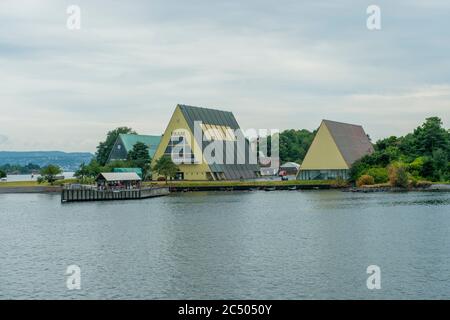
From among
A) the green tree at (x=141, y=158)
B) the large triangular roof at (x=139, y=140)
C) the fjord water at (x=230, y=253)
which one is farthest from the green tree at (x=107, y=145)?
the fjord water at (x=230, y=253)

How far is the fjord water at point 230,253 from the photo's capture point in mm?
21875

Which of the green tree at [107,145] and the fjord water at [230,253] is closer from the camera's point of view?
the fjord water at [230,253]

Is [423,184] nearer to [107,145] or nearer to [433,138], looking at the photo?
[433,138]

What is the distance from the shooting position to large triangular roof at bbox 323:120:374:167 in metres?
88.8

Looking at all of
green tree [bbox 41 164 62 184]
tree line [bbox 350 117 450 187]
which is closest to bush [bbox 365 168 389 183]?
tree line [bbox 350 117 450 187]

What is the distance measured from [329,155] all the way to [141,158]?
101 ft

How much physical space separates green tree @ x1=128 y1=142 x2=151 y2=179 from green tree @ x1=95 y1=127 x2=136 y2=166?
2188cm

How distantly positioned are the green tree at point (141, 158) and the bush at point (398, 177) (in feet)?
127

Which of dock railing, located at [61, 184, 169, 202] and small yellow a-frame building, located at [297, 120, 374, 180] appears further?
small yellow a-frame building, located at [297, 120, 374, 180]

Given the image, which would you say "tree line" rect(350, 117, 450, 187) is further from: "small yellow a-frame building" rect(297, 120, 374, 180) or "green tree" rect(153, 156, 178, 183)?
"green tree" rect(153, 156, 178, 183)

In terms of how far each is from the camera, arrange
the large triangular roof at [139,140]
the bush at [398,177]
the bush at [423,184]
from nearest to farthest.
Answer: the bush at [398,177] < the bush at [423,184] < the large triangular roof at [139,140]

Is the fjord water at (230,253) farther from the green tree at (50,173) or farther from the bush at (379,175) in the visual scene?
the green tree at (50,173)

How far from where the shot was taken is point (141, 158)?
99.9 metres
